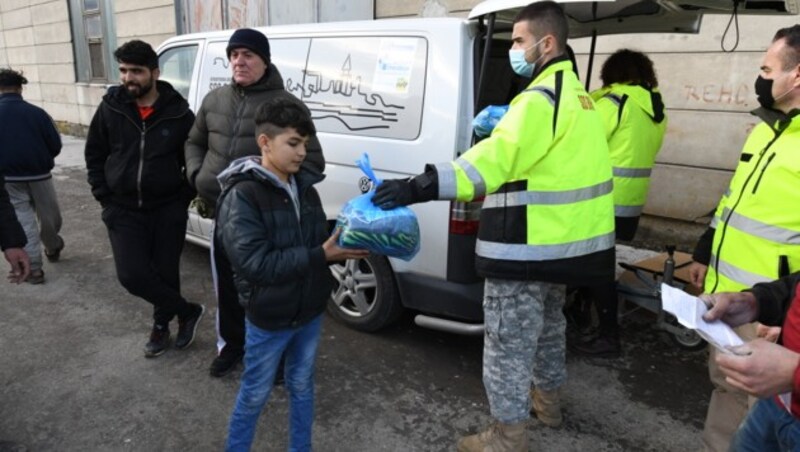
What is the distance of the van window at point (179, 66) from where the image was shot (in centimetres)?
472

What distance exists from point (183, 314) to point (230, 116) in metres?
1.35

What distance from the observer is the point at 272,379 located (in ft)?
7.75

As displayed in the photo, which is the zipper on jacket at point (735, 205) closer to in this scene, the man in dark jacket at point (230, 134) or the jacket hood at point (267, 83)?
the man in dark jacket at point (230, 134)

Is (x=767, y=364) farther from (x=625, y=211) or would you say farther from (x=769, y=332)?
(x=625, y=211)

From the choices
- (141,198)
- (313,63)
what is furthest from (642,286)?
(141,198)

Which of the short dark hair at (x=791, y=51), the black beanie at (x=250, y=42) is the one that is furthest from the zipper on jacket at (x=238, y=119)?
the short dark hair at (x=791, y=51)

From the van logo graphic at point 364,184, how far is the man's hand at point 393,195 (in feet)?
4.28

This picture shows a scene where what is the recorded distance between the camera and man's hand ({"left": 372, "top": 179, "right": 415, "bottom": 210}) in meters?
2.07

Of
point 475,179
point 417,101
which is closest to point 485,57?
point 417,101

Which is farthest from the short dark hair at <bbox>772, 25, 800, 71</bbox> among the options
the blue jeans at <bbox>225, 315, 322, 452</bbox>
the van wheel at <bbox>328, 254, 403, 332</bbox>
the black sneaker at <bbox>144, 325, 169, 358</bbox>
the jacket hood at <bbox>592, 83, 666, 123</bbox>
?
the black sneaker at <bbox>144, 325, 169, 358</bbox>

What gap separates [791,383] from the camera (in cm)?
128

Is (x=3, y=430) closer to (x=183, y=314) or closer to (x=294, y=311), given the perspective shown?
(x=183, y=314)

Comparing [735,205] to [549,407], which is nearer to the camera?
[735,205]

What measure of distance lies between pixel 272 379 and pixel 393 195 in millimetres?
954
